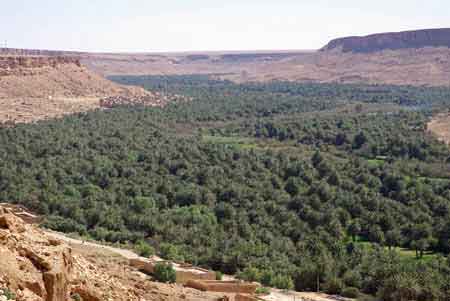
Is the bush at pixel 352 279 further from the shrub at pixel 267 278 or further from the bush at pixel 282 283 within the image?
the shrub at pixel 267 278

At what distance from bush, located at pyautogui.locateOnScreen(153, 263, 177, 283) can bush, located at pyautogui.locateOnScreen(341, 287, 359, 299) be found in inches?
252

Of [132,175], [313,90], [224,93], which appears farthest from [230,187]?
[313,90]

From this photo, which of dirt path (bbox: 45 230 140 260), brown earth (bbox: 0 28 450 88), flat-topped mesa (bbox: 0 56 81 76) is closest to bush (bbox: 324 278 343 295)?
dirt path (bbox: 45 230 140 260)

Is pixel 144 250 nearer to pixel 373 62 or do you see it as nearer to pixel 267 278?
pixel 267 278

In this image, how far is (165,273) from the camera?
20641 mm

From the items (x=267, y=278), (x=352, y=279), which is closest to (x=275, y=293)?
(x=267, y=278)

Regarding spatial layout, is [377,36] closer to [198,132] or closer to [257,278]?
[198,132]

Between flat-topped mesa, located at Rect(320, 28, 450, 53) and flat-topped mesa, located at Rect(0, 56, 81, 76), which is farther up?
flat-topped mesa, located at Rect(320, 28, 450, 53)

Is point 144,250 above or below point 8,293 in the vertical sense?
below

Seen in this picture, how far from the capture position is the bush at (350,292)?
78.0 feet

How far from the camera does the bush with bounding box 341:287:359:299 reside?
23.8 metres

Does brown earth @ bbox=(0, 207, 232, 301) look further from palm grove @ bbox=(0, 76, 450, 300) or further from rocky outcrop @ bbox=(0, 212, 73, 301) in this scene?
palm grove @ bbox=(0, 76, 450, 300)

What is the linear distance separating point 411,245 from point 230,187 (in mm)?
11763

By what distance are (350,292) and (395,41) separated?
145 meters
